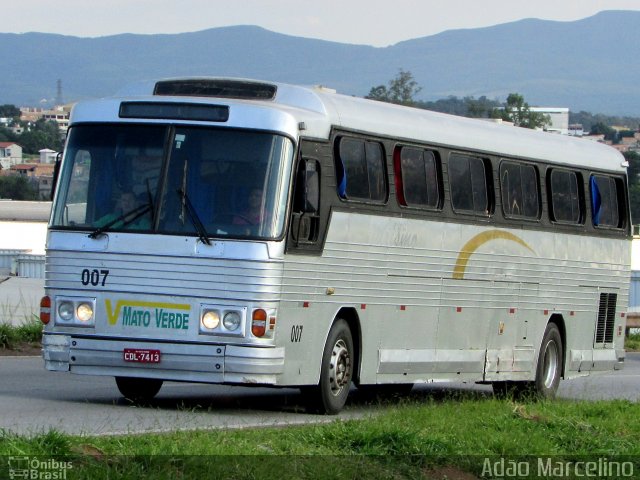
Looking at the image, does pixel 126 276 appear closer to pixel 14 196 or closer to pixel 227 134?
pixel 227 134

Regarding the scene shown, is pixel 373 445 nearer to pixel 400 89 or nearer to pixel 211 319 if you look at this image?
pixel 211 319

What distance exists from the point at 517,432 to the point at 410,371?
11.4 ft

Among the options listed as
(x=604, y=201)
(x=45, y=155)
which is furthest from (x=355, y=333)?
(x=45, y=155)

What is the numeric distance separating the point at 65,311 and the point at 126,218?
1.03 meters

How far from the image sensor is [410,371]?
52.6ft

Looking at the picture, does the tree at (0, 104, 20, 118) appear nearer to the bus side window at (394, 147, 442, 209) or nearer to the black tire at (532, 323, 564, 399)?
the black tire at (532, 323, 564, 399)

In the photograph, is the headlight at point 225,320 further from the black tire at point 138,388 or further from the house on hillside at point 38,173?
the house on hillside at point 38,173

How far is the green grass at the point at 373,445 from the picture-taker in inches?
358

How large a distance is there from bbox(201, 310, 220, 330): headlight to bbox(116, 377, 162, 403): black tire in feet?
5.32

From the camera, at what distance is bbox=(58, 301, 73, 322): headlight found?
1377cm

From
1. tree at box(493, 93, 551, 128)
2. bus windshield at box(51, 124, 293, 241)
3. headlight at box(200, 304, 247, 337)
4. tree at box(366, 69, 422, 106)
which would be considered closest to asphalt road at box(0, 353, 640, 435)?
headlight at box(200, 304, 247, 337)

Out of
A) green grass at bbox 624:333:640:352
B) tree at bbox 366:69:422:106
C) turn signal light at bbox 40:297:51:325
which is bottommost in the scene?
green grass at bbox 624:333:640:352

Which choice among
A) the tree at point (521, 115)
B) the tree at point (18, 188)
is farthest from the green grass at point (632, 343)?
the tree at point (18, 188)

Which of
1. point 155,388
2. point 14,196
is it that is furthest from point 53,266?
point 14,196
